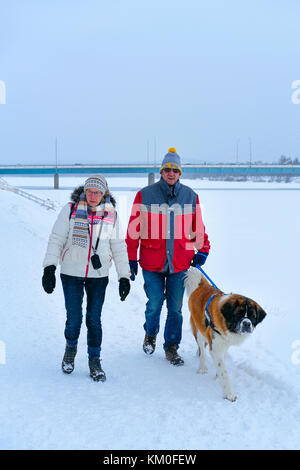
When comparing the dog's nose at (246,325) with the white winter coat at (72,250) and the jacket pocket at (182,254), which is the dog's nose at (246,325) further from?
the white winter coat at (72,250)

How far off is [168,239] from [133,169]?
64872 millimetres

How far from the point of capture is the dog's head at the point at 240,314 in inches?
137

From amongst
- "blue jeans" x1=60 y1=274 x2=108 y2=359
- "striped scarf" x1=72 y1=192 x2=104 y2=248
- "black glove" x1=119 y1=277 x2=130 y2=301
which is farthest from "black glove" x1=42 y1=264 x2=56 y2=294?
"black glove" x1=119 y1=277 x2=130 y2=301

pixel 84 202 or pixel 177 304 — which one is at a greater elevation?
pixel 84 202

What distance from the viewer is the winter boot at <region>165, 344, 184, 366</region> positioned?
4.46 m

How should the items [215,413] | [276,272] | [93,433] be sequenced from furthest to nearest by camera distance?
[276,272]
[215,413]
[93,433]

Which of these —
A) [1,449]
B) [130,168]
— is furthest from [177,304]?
[130,168]

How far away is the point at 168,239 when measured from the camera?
4363 millimetres

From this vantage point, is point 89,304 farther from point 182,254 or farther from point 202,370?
point 202,370

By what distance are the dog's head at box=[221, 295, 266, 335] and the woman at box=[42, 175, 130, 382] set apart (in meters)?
1.09

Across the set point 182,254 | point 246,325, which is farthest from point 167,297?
point 246,325

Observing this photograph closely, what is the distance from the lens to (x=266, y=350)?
479 cm

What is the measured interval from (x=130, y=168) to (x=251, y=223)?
162 feet
